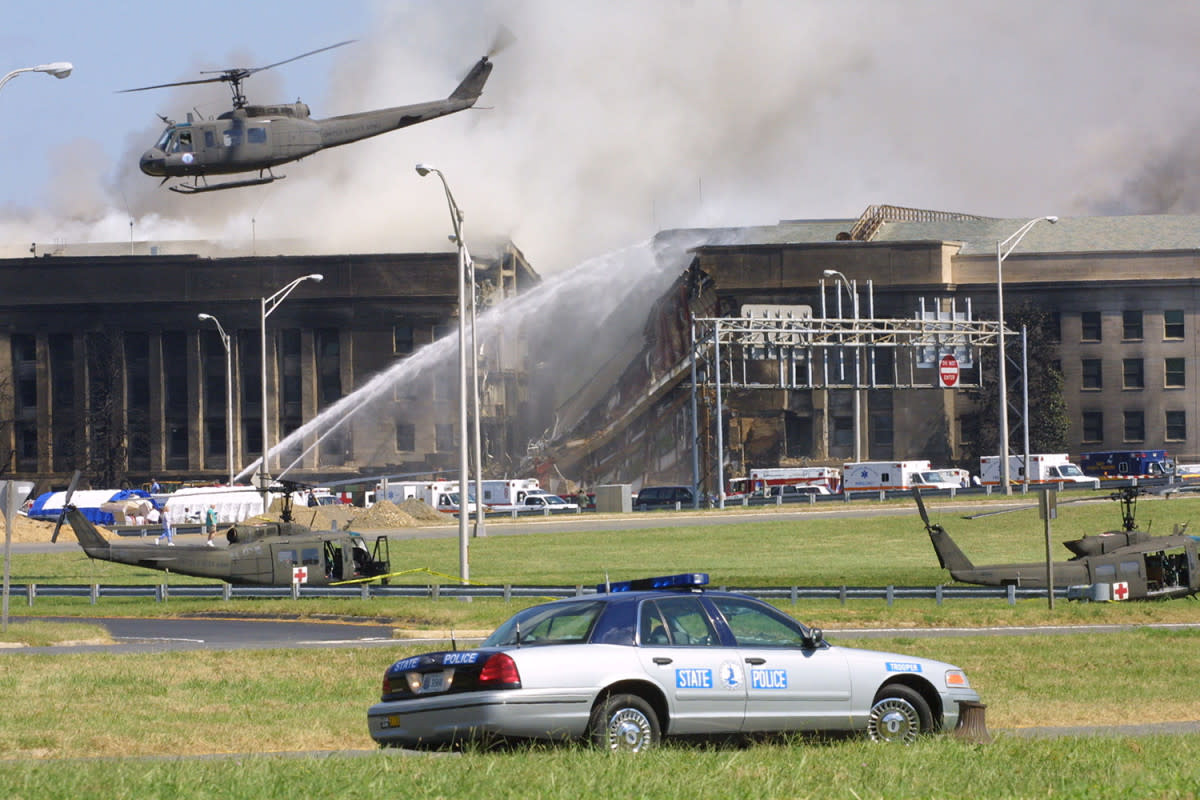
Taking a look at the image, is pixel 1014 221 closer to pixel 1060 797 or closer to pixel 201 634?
pixel 201 634

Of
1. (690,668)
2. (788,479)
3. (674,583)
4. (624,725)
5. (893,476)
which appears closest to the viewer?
(624,725)

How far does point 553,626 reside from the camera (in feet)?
45.7

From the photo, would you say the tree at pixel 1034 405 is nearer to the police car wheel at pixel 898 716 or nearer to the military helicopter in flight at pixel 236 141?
the military helicopter in flight at pixel 236 141

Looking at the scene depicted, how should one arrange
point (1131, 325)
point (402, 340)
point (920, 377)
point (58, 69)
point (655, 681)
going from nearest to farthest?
point (655, 681) < point (58, 69) < point (920, 377) < point (1131, 325) < point (402, 340)

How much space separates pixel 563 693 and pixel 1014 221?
108974 millimetres

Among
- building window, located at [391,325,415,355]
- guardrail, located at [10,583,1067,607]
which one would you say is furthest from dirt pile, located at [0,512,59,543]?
building window, located at [391,325,415,355]

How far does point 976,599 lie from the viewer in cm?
3544

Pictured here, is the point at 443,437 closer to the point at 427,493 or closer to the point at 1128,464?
the point at 427,493

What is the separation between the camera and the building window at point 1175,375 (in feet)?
341

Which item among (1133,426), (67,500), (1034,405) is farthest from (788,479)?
(67,500)

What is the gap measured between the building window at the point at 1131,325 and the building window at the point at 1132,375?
1580 millimetres

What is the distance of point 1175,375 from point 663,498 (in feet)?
125

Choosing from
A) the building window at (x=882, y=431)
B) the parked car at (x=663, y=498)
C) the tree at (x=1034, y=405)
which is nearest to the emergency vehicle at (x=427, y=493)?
the parked car at (x=663, y=498)

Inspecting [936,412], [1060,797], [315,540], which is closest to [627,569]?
[315,540]
